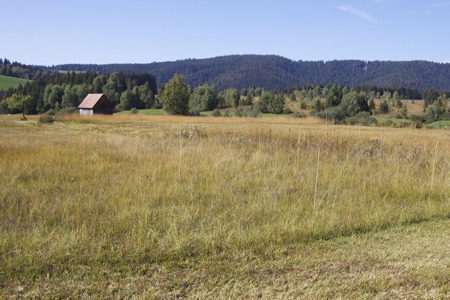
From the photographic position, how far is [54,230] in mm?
4844

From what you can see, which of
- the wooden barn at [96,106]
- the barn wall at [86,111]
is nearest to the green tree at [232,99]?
the wooden barn at [96,106]

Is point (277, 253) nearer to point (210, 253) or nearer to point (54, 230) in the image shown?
point (210, 253)

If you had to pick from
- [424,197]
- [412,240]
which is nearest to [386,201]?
[424,197]

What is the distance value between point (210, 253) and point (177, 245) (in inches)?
16.4

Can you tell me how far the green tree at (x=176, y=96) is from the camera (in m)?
61.0

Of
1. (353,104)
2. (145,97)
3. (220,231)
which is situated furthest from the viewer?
(145,97)

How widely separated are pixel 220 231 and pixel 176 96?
57.5 metres

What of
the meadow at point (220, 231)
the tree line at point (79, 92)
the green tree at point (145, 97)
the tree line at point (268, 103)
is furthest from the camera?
the green tree at point (145, 97)

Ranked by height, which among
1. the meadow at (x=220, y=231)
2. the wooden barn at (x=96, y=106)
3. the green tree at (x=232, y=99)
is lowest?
the meadow at (x=220, y=231)

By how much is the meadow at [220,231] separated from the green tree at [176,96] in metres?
52.1

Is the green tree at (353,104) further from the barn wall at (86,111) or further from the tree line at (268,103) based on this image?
the barn wall at (86,111)

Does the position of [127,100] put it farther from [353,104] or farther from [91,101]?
[353,104]

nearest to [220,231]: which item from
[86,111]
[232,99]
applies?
[86,111]

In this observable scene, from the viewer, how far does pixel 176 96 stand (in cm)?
6131
